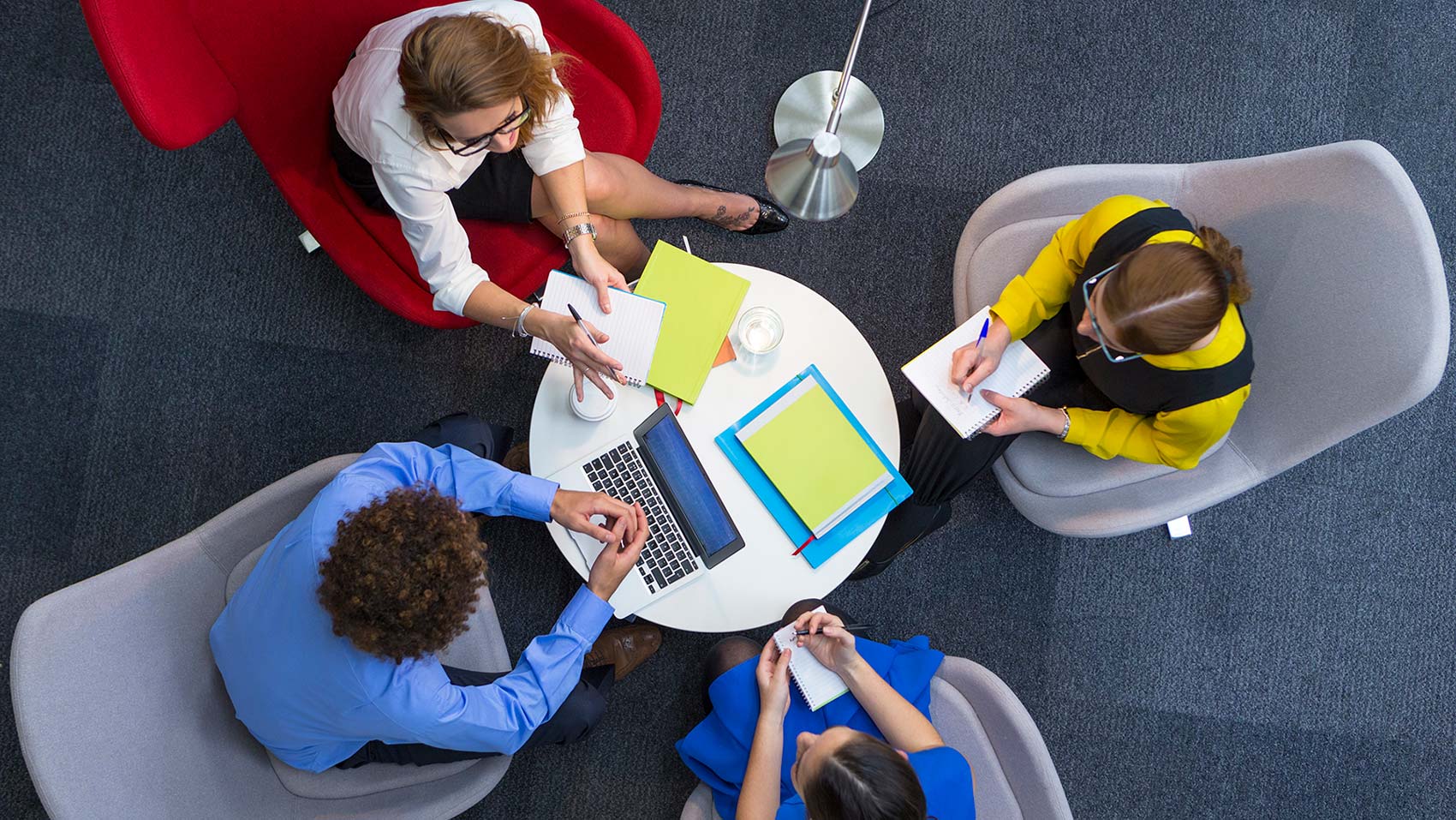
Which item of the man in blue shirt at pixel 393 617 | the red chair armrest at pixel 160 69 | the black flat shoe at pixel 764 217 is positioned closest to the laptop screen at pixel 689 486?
the man in blue shirt at pixel 393 617

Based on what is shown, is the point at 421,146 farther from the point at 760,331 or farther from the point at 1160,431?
the point at 1160,431

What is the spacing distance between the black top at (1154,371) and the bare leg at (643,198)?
999mm

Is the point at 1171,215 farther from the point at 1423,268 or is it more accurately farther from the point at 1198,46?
the point at 1198,46

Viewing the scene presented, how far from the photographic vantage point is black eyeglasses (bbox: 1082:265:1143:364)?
1.59 meters

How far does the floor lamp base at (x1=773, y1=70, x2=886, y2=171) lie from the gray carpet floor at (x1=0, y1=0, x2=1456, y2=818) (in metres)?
0.06

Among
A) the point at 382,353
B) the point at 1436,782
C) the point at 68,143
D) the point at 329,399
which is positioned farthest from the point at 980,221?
the point at 68,143

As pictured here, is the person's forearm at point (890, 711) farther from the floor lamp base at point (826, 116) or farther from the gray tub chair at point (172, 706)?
the floor lamp base at point (826, 116)

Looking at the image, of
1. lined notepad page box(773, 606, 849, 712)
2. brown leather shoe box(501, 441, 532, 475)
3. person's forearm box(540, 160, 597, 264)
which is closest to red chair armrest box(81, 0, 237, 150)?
person's forearm box(540, 160, 597, 264)

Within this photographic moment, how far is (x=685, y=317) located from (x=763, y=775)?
92 cm

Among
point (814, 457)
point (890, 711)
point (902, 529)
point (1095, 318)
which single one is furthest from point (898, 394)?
point (890, 711)

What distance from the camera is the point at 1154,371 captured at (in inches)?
64.1

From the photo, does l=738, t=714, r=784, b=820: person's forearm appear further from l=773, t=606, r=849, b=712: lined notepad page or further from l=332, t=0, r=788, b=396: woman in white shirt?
l=332, t=0, r=788, b=396: woman in white shirt

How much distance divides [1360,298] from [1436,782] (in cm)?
168

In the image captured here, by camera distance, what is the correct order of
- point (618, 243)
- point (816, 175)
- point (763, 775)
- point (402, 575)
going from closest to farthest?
point (402, 575)
point (763, 775)
point (618, 243)
point (816, 175)
